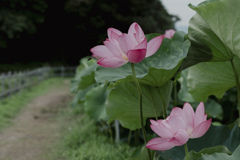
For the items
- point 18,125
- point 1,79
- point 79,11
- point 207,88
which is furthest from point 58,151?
point 79,11

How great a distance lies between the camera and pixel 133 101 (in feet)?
4.58

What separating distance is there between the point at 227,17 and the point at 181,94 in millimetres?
1221

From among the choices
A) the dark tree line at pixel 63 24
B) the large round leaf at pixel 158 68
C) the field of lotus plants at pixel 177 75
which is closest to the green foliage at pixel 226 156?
the field of lotus plants at pixel 177 75

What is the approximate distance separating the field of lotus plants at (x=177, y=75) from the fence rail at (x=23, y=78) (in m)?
6.30

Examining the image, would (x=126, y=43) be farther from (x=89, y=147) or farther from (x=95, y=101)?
(x=89, y=147)

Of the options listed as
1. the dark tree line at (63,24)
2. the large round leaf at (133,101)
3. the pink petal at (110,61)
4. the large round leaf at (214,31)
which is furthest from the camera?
the dark tree line at (63,24)

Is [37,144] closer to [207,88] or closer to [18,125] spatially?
[18,125]

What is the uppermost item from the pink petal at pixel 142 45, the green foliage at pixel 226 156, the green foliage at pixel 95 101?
the pink petal at pixel 142 45

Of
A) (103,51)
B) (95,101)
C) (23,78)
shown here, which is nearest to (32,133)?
(95,101)

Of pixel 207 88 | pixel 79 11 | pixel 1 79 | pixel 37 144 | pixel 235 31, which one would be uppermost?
pixel 79 11

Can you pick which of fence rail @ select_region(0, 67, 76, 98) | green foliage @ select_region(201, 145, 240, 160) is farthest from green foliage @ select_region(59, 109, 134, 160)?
fence rail @ select_region(0, 67, 76, 98)

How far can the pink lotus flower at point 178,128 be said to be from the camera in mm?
829

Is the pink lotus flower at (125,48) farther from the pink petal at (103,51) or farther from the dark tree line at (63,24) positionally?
the dark tree line at (63,24)

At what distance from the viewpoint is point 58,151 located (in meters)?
3.63
